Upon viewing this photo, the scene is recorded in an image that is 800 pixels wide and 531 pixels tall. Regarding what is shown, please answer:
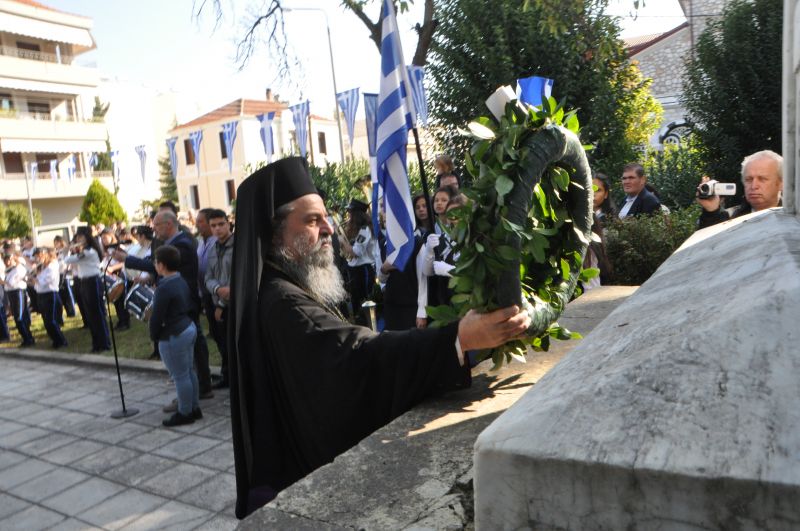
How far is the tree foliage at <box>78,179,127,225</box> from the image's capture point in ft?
117

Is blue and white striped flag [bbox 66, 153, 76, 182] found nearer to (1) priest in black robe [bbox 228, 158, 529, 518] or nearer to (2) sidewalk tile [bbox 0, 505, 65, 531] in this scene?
(2) sidewalk tile [bbox 0, 505, 65, 531]

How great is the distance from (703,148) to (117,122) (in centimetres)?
5078

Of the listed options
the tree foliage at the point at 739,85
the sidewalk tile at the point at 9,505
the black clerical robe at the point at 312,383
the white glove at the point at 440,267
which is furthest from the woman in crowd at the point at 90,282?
the tree foliage at the point at 739,85

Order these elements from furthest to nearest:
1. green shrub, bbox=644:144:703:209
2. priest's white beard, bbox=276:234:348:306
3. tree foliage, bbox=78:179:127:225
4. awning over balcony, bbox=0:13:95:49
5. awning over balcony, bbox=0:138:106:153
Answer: tree foliage, bbox=78:179:127:225
awning over balcony, bbox=0:13:95:49
awning over balcony, bbox=0:138:106:153
green shrub, bbox=644:144:703:209
priest's white beard, bbox=276:234:348:306

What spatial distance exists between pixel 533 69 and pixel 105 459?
27.0 feet

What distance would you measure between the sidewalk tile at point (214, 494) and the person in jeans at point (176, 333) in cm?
150

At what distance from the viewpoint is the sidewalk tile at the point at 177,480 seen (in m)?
4.68

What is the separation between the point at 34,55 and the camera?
3588 centimetres

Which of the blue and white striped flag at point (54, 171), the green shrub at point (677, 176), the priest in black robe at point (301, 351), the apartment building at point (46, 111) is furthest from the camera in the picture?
the blue and white striped flag at point (54, 171)

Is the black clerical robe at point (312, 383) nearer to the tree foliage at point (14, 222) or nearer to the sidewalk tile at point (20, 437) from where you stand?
the sidewalk tile at point (20, 437)

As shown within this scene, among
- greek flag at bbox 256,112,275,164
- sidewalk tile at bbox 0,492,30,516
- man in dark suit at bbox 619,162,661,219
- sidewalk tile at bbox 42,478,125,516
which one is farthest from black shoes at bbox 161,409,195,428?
greek flag at bbox 256,112,275,164

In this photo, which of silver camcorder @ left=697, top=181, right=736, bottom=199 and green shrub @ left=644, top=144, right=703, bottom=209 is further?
green shrub @ left=644, top=144, right=703, bottom=209

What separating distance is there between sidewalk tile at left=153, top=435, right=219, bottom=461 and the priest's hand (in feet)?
13.7

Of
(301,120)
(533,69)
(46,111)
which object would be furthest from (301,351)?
(46,111)
